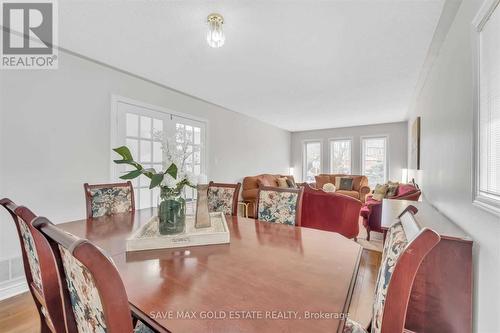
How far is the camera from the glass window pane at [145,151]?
10.2ft

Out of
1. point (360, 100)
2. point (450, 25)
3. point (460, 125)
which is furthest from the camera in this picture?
point (360, 100)

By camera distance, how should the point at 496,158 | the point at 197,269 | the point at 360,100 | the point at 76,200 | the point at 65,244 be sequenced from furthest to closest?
the point at 360,100 < the point at 76,200 < the point at 496,158 < the point at 197,269 < the point at 65,244

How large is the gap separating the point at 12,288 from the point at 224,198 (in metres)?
2.05

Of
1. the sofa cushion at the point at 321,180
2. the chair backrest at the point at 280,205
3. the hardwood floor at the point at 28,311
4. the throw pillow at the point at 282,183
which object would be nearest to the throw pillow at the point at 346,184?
the sofa cushion at the point at 321,180

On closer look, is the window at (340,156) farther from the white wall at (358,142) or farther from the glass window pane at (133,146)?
the glass window pane at (133,146)

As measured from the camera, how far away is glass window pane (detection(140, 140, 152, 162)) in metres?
3.10

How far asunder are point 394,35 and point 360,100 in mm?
2094

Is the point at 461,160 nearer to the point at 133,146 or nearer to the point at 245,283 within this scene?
the point at 245,283

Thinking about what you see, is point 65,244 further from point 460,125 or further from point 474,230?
point 460,125

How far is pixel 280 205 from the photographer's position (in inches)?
73.7

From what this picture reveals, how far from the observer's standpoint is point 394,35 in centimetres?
202

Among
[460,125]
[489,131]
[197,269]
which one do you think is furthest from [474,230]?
[197,269]

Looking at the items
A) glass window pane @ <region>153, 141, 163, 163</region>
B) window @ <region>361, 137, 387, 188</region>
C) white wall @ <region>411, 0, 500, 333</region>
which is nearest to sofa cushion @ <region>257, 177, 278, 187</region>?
glass window pane @ <region>153, 141, 163, 163</region>

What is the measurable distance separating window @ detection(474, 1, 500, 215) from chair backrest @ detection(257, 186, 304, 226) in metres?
1.04
